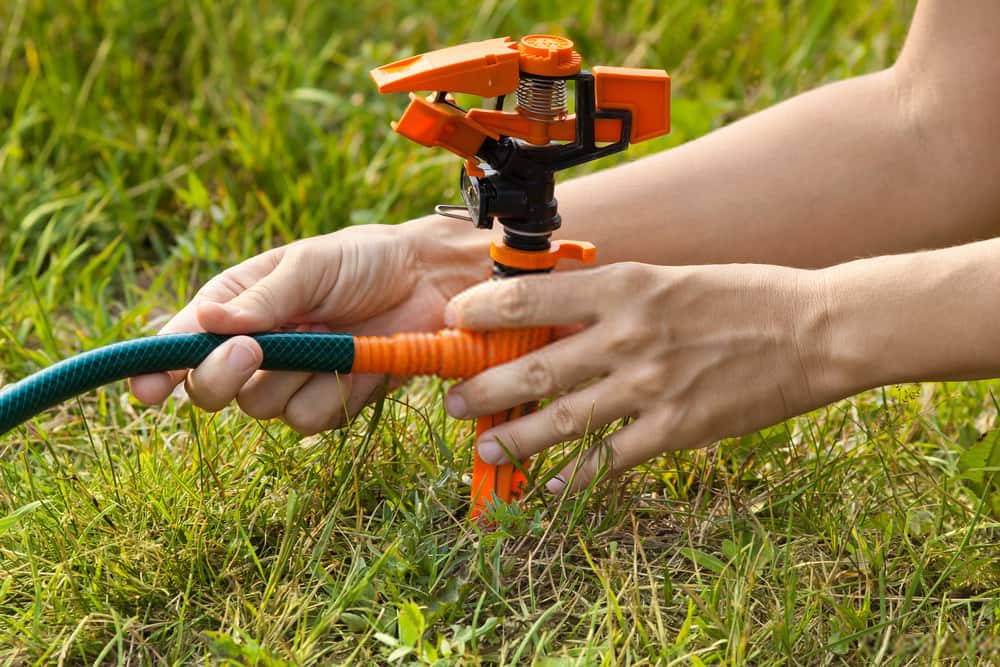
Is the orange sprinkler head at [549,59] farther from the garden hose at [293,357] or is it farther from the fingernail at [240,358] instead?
the fingernail at [240,358]

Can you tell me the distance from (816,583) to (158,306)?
1450mm

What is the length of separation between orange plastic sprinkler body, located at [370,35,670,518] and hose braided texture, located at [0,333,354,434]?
47mm

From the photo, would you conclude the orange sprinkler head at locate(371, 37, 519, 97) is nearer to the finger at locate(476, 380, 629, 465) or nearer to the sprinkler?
the sprinkler

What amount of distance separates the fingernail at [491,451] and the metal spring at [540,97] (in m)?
0.46

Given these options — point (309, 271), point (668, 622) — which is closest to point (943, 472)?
point (668, 622)

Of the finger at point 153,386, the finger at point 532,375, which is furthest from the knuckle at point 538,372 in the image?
the finger at point 153,386

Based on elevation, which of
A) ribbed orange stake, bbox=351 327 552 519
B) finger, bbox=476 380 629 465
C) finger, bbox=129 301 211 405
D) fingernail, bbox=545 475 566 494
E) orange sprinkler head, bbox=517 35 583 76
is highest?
orange sprinkler head, bbox=517 35 583 76

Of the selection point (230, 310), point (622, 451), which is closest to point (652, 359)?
point (622, 451)

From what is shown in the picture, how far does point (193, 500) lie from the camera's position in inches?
70.4

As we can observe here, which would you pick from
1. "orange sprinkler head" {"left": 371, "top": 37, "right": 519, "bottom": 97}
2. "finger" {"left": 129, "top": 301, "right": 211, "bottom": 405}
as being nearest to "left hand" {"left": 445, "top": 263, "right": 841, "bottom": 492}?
"orange sprinkler head" {"left": 371, "top": 37, "right": 519, "bottom": 97}

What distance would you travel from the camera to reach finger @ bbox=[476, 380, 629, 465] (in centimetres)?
168

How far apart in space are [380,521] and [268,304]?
0.38 m

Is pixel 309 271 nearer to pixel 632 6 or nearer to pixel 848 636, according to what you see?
pixel 848 636

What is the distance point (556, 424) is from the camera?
169cm
